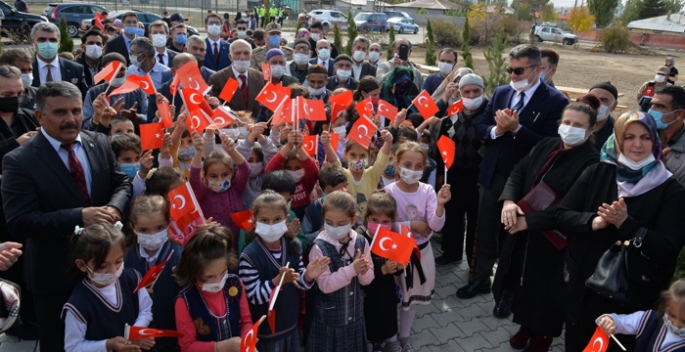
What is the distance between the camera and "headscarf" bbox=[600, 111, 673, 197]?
3312mm

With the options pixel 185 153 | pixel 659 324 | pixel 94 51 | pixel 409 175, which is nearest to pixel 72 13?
pixel 94 51

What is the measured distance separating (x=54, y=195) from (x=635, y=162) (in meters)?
3.88

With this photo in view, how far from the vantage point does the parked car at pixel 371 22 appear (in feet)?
124

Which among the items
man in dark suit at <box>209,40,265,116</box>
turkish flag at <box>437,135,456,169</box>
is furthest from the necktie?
man in dark suit at <box>209,40,265,116</box>

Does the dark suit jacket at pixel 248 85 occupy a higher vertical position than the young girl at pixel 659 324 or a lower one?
higher

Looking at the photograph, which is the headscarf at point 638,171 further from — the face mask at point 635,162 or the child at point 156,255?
the child at point 156,255

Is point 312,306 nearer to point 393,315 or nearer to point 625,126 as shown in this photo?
point 393,315

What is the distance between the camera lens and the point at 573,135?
387 cm

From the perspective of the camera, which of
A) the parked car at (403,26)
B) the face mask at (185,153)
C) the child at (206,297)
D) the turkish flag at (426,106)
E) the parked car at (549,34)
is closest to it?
the child at (206,297)

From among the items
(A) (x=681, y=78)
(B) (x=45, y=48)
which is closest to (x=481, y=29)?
(A) (x=681, y=78)

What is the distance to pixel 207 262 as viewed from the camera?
3133 mm

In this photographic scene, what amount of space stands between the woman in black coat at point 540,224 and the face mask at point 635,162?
445 mm

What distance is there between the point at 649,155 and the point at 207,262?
9.67ft

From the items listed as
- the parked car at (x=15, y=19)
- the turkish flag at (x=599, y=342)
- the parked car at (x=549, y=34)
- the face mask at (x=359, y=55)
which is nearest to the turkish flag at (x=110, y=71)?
the face mask at (x=359, y=55)
